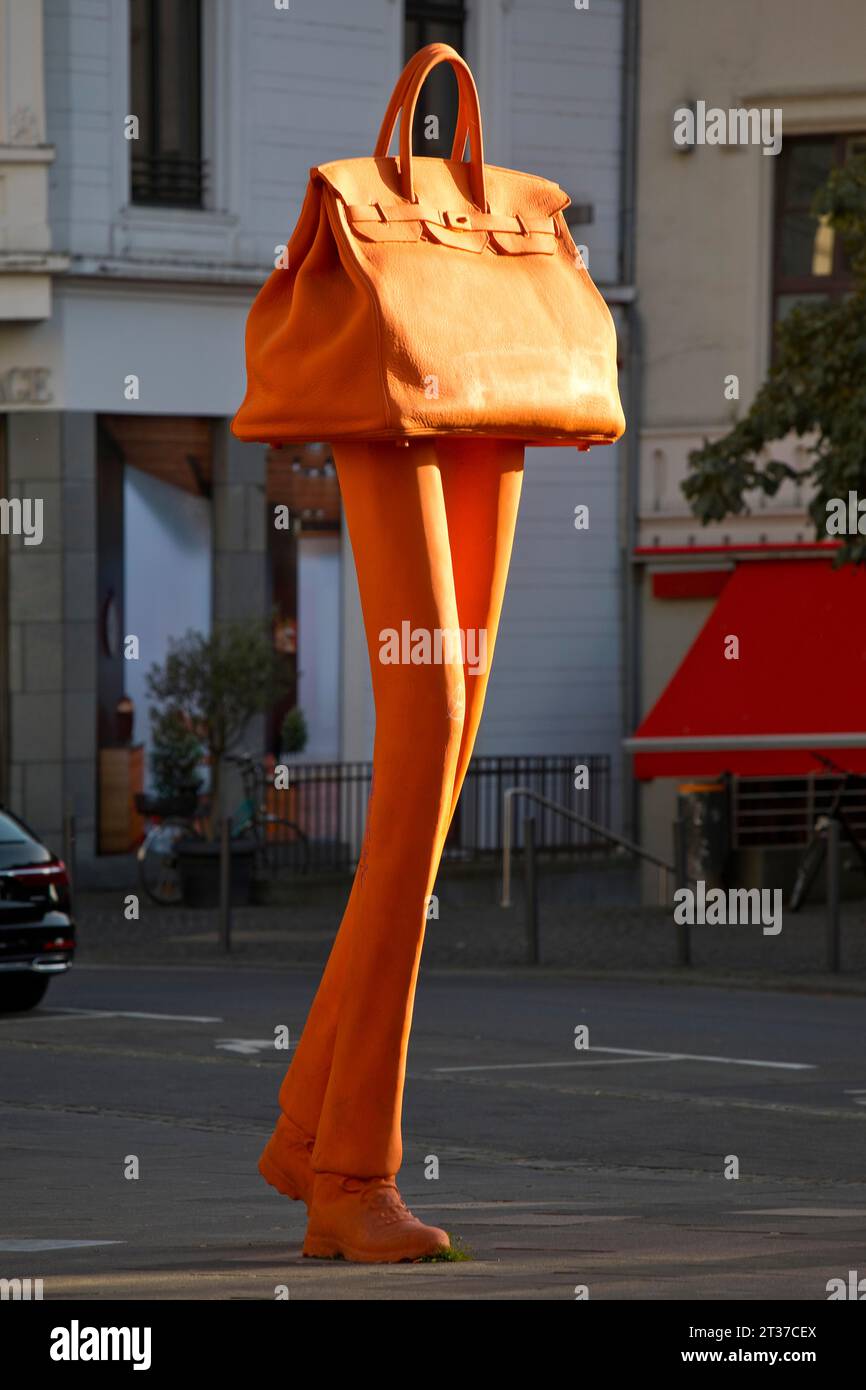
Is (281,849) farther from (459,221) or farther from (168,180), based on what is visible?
(459,221)

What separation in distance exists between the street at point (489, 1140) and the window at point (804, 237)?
1152cm

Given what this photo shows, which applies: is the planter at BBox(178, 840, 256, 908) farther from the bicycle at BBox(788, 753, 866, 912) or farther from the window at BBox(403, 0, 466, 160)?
the window at BBox(403, 0, 466, 160)

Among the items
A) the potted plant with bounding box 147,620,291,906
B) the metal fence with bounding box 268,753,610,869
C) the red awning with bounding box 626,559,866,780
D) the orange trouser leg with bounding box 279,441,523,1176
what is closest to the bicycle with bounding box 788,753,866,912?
the red awning with bounding box 626,559,866,780

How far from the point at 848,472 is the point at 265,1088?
365 inches

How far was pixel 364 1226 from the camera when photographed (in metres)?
6.34

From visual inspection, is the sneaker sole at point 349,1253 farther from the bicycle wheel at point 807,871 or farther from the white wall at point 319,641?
the white wall at point 319,641

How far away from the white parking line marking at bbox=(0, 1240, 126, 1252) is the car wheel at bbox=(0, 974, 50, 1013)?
8.51 metres

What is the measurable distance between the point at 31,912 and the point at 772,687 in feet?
36.0

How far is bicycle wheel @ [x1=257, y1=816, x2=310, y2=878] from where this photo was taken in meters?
25.2

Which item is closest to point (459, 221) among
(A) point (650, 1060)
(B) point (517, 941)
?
(A) point (650, 1060)

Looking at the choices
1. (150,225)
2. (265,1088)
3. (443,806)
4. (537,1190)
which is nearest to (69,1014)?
(265,1088)

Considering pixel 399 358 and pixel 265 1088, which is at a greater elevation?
pixel 399 358

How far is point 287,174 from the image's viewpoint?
2645 cm

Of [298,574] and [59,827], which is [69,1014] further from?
[298,574]
